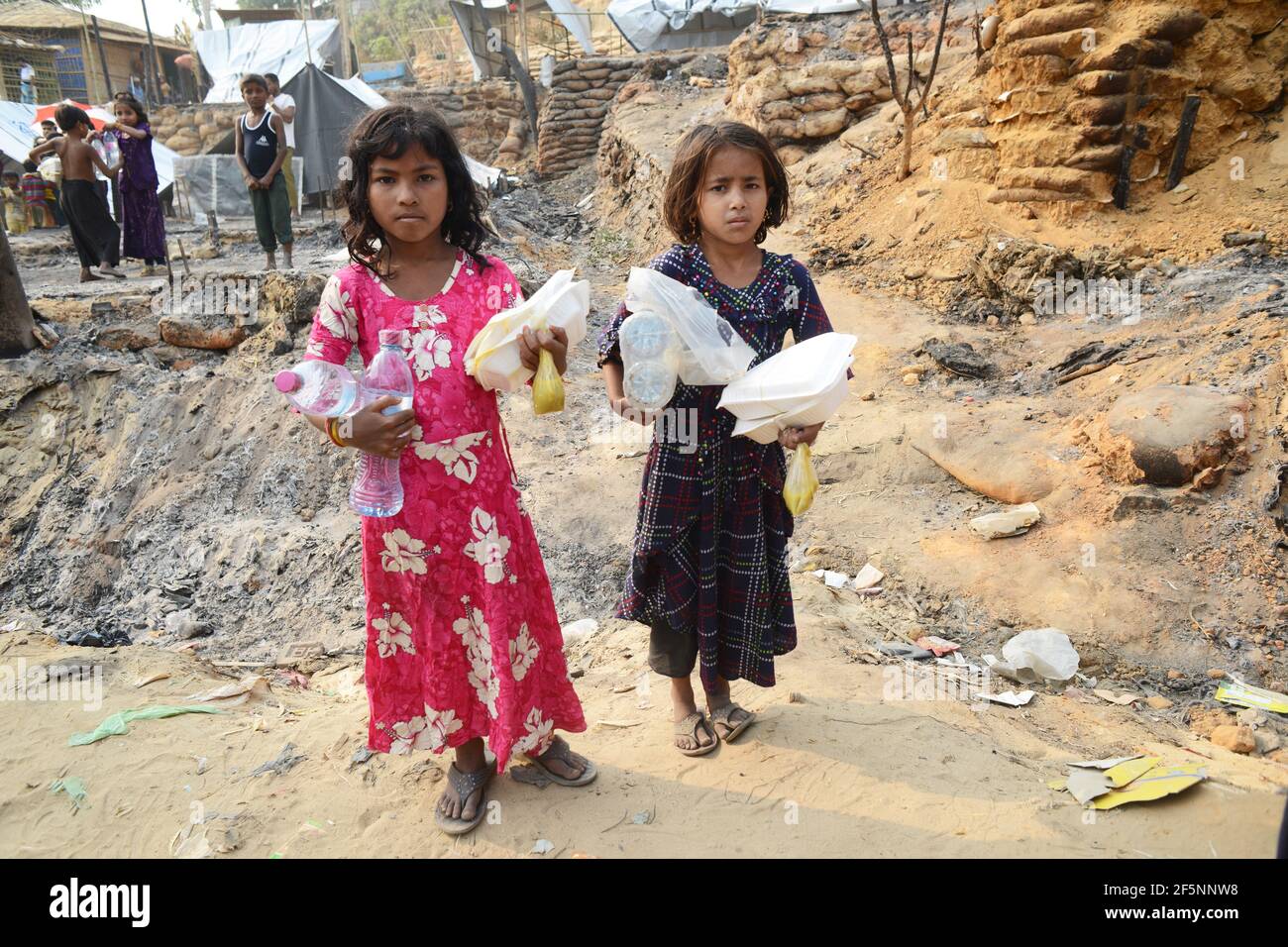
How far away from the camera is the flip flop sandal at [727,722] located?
2352 mm

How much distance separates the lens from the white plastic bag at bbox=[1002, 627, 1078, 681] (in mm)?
2979

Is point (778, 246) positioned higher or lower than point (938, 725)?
higher

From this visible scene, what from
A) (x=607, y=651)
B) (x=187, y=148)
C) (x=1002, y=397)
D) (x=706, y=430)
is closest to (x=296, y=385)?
(x=706, y=430)

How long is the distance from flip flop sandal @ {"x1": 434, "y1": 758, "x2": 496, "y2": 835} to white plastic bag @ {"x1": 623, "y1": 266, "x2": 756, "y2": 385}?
3.96ft

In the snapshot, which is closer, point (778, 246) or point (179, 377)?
point (179, 377)

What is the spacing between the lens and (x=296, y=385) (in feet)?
5.51

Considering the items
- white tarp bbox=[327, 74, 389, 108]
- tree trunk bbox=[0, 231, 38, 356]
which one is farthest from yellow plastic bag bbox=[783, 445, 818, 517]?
white tarp bbox=[327, 74, 389, 108]

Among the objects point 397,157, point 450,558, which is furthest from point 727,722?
point 397,157

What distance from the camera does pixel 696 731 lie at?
2330 mm

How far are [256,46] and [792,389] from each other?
74.5ft

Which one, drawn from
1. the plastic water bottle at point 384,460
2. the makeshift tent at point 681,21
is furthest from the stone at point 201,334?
the makeshift tent at point 681,21

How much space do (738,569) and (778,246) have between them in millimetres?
7197

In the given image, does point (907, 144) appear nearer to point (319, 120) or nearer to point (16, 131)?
point (319, 120)
